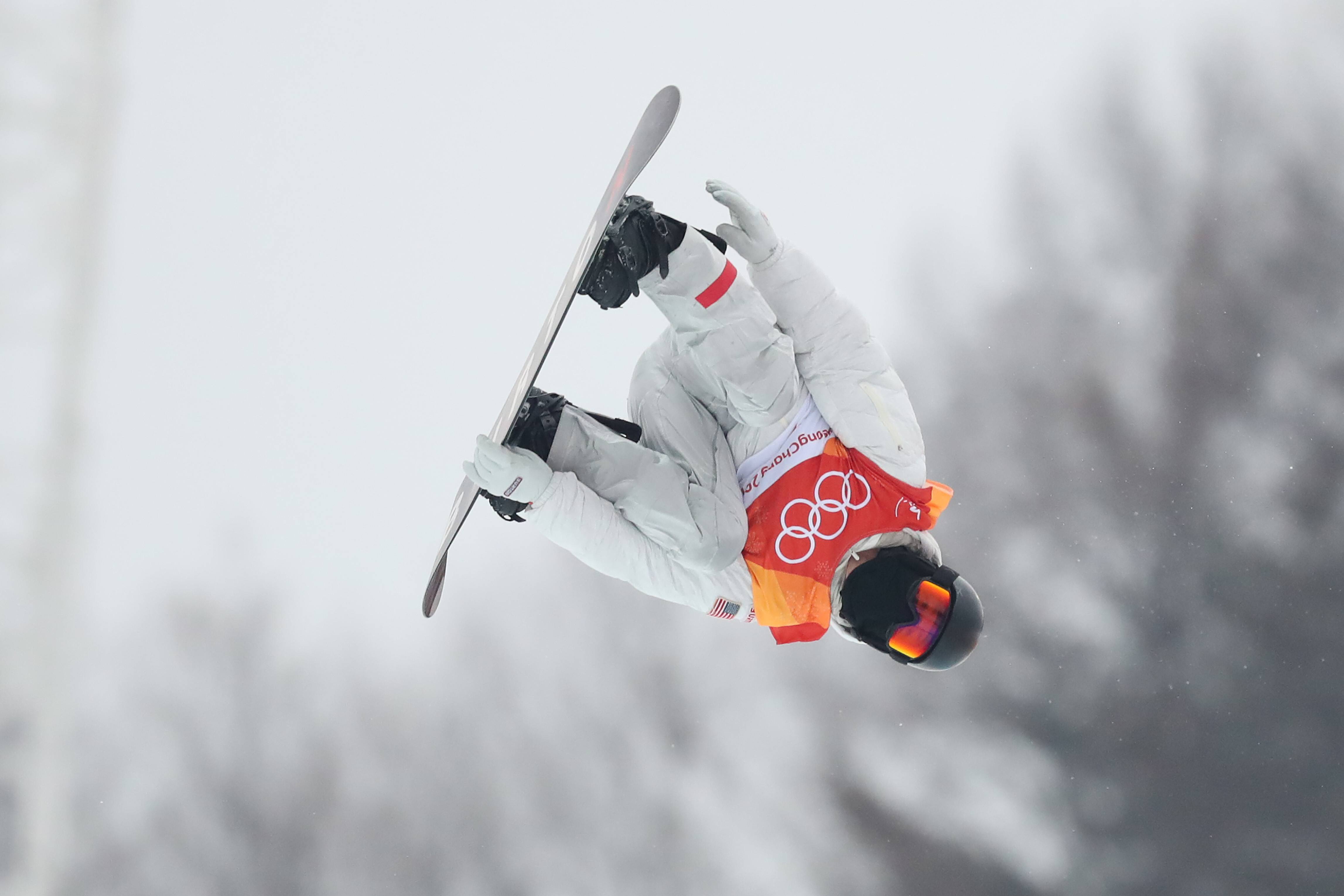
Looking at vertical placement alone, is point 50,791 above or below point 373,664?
below

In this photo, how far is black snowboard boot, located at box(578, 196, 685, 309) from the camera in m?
2.44

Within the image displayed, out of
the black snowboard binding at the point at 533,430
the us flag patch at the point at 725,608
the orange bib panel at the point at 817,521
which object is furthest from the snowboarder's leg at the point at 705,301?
the us flag patch at the point at 725,608

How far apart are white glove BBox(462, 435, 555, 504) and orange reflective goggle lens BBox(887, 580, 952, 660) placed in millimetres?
1010

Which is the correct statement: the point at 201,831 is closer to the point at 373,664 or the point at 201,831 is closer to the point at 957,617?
the point at 373,664

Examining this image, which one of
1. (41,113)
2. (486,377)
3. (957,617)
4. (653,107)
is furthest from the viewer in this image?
(41,113)

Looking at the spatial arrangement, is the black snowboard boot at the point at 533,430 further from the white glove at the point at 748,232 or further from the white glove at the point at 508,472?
the white glove at the point at 748,232

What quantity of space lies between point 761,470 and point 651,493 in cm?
37

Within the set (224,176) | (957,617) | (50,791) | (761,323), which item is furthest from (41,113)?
(957,617)

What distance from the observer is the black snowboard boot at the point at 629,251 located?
244 centimetres

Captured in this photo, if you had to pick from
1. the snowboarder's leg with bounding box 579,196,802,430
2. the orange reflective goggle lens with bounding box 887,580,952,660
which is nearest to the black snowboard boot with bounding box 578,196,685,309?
the snowboarder's leg with bounding box 579,196,802,430

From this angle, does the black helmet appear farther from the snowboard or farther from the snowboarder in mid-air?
the snowboard

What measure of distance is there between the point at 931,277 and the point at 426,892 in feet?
16.6

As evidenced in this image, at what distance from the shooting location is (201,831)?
6625 millimetres

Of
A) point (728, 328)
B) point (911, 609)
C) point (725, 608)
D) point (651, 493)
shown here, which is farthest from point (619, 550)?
point (911, 609)
